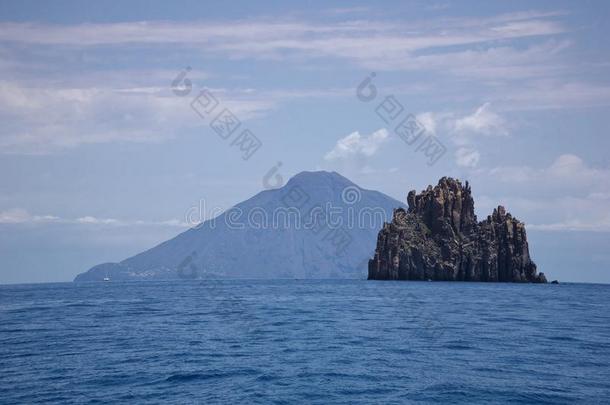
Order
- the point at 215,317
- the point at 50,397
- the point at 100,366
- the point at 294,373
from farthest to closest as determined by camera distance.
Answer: the point at 215,317 → the point at 100,366 → the point at 294,373 → the point at 50,397

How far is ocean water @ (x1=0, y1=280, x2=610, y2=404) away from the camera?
130ft

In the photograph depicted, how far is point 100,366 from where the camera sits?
1877 inches

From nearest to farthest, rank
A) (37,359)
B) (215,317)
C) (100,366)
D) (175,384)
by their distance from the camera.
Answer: (175,384), (100,366), (37,359), (215,317)

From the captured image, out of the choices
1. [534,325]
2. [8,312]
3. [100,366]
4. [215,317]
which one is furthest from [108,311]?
[534,325]

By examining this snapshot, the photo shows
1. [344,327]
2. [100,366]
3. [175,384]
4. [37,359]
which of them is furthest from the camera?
[344,327]

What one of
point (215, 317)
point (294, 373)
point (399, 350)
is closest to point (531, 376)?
point (399, 350)

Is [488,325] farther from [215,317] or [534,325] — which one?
[215,317]

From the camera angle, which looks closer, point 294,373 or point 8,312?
point 294,373

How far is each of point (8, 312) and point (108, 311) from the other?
48.2 ft

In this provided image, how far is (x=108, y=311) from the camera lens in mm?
95188

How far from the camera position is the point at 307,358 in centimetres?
5047

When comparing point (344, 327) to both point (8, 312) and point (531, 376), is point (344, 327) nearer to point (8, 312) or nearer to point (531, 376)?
point (531, 376)

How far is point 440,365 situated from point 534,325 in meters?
30.5

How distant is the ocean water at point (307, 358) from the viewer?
39500 mm
